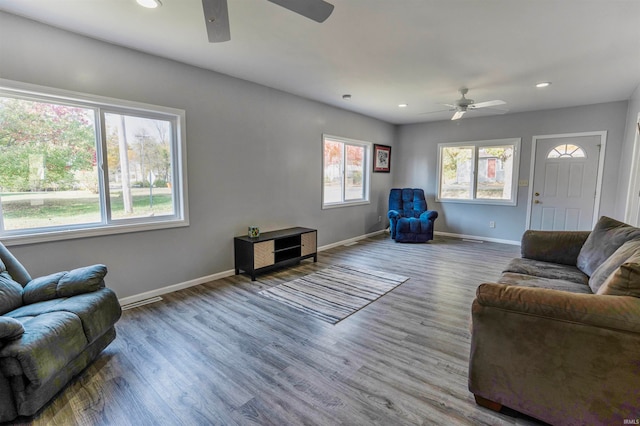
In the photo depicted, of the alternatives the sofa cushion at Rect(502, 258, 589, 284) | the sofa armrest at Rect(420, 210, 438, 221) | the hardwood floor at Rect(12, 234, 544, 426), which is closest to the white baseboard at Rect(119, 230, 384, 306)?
the hardwood floor at Rect(12, 234, 544, 426)

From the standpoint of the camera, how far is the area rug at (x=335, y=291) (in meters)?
2.98

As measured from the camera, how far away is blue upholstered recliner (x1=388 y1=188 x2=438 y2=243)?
19.5 feet

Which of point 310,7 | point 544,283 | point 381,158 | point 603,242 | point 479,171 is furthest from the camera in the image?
point 381,158

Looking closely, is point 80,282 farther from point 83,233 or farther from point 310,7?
point 310,7

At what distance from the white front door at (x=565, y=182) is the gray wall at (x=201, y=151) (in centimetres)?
380

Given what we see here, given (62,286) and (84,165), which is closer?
(62,286)

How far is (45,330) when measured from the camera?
1.68m

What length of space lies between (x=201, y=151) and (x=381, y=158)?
428 centimetres

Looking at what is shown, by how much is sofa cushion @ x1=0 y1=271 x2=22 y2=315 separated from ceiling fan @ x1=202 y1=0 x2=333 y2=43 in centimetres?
216

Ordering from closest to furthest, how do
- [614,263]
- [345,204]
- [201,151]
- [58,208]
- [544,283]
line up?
[614,263] < [544,283] < [58,208] < [201,151] < [345,204]

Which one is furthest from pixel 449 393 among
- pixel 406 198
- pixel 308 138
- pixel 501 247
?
pixel 406 198

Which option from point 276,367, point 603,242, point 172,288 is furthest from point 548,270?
point 172,288

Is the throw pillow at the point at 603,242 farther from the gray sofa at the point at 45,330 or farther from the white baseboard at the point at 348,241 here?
the gray sofa at the point at 45,330

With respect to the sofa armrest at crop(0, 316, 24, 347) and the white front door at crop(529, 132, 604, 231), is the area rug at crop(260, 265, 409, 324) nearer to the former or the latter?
the sofa armrest at crop(0, 316, 24, 347)
